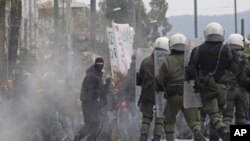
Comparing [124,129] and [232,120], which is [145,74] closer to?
[232,120]


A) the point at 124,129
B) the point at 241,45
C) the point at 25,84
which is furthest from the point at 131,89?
the point at 241,45

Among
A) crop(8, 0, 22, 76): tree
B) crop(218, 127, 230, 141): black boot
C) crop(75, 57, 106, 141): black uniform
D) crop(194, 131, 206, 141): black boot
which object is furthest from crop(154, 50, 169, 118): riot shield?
crop(8, 0, 22, 76): tree

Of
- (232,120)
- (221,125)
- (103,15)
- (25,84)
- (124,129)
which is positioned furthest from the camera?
(103,15)

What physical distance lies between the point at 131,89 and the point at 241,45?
15.0 feet

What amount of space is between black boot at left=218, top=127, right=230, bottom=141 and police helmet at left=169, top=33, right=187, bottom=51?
1.61m

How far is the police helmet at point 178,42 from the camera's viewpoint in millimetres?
14174

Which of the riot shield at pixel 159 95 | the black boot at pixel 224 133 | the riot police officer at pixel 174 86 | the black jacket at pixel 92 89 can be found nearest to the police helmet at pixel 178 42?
the riot police officer at pixel 174 86

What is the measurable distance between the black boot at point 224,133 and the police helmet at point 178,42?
63.5 inches

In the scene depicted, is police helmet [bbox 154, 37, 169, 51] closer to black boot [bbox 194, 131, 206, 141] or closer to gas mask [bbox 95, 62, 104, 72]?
gas mask [bbox 95, 62, 104, 72]

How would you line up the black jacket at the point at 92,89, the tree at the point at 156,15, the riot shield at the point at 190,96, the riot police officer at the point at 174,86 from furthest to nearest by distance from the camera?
the tree at the point at 156,15, the black jacket at the point at 92,89, the riot police officer at the point at 174,86, the riot shield at the point at 190,96

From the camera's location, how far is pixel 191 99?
1380 centimetres

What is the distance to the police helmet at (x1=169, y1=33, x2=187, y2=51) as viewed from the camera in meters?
14.2

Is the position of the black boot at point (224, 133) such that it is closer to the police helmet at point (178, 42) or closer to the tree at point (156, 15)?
the police helmet at point (178, 42)

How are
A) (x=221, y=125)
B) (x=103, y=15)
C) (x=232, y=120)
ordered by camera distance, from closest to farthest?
(x=221, y=125) < (x=232, y=120) < (x=103, y=15)
